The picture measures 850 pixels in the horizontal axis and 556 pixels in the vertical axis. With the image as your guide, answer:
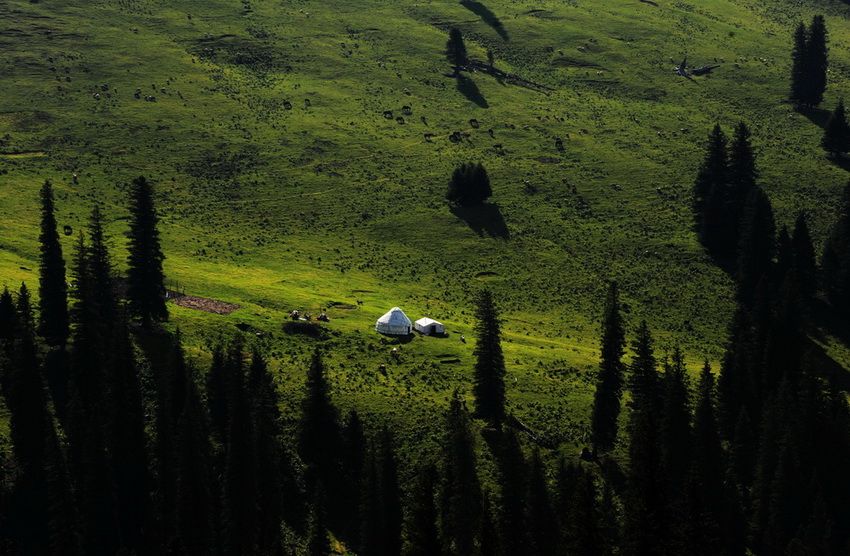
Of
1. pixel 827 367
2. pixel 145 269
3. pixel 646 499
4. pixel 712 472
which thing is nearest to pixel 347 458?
pixel 646 499

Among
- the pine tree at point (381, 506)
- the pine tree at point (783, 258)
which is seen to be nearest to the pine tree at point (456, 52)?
the pine tree at point (783, 258)

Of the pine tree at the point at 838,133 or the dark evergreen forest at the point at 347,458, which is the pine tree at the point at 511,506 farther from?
the pine tree at the point at 838,133

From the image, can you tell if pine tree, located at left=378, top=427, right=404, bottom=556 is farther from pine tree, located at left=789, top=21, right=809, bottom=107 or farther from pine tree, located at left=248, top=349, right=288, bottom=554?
pine tree, located at left=789, top=21, right=809, bottom=107

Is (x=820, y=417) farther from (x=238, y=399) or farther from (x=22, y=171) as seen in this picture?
(x=22, y=171)

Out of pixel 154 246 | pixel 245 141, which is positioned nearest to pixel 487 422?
pixel 154 246

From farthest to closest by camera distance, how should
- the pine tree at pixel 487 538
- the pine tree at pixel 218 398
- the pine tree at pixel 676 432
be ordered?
the pine tree at pixel 676 432 < the pine tree at pixel 218 398 < the pine tree at pixel 487 538

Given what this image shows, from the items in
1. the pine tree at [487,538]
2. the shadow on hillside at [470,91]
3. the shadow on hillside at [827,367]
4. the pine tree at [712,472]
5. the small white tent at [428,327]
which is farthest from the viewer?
the shadow on hillside at [470,91]

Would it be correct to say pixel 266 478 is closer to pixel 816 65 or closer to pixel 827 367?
pixel 827 367
